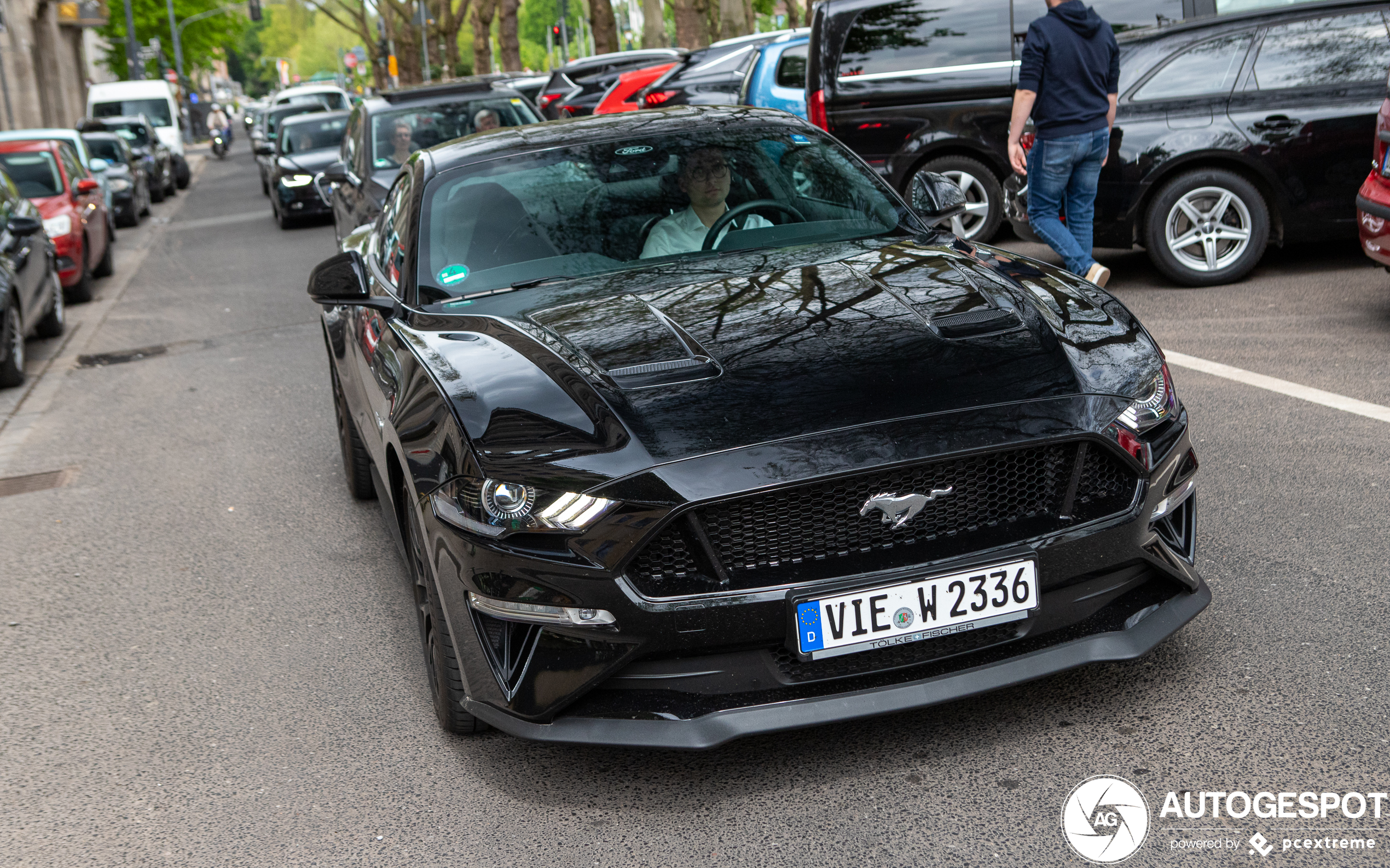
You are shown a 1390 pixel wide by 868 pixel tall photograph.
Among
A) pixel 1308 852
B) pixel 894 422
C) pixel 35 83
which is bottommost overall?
pixel 1308 852

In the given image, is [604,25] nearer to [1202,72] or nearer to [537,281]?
[1202,72]

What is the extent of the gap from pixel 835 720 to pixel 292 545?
326 cm

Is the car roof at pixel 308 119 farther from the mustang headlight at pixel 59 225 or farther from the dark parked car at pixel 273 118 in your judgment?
the mustang headlight at pixel 59 225

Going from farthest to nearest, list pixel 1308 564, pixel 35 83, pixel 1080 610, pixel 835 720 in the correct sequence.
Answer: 1. pixel 35 83
2. pixel 1308 564
3. pixel 1080 610
4. pixel 835 720

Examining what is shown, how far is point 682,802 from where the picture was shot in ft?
10.8

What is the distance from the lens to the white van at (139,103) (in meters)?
38.5

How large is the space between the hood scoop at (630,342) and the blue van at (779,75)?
956 centimetres

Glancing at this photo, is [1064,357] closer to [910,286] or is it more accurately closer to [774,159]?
[910,286]

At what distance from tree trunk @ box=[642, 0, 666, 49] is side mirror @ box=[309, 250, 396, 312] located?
30.6 metres

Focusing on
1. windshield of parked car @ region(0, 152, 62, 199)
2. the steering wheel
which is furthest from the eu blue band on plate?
windshield of parked car @ region(0, 152, 62, 199)

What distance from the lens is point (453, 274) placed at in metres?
4.41

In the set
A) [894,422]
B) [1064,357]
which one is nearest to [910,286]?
[1064,357]

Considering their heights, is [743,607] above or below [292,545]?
above

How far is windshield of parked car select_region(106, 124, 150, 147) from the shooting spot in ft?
97.3
